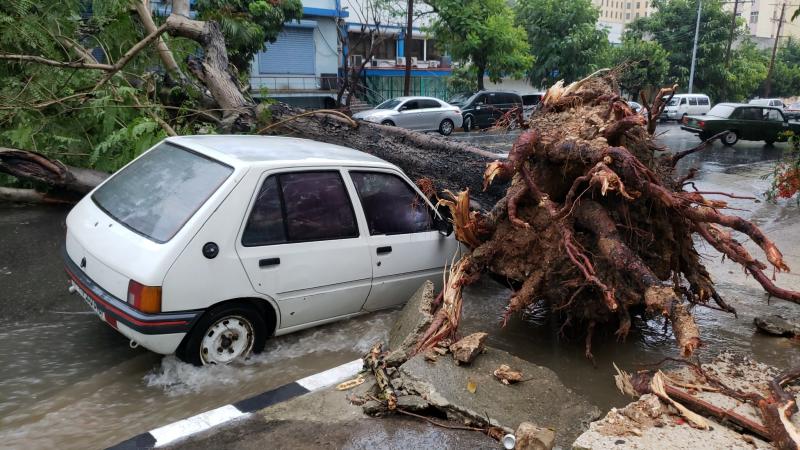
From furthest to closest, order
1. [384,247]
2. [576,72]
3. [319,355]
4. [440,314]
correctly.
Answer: [576,72], [384,247], [319,355], [440,314]

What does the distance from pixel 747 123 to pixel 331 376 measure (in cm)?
2224

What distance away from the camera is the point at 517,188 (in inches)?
193

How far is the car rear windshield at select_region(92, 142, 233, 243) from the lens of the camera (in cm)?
393

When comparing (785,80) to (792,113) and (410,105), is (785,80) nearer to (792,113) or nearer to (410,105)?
(792,113)

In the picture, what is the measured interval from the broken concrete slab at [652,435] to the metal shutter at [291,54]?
95.0ft

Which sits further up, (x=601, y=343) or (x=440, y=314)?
(x=440, y=314)

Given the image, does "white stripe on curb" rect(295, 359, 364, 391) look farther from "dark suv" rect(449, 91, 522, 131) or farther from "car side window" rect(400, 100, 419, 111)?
"dark suv" rect(449, 91, 522, 131)

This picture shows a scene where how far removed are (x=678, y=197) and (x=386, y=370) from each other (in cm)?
263

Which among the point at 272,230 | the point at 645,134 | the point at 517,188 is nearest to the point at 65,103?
the point at 272,230

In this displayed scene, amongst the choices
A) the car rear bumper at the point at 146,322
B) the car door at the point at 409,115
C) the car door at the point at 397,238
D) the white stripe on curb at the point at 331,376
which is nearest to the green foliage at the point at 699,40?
the car door at the point at 409,115

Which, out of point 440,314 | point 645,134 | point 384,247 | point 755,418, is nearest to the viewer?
point 755,418

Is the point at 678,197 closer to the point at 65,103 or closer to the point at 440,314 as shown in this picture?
the point at 440,314

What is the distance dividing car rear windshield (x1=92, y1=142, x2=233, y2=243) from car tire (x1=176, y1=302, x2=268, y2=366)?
62cm

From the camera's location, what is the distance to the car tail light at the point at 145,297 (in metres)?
3.61
